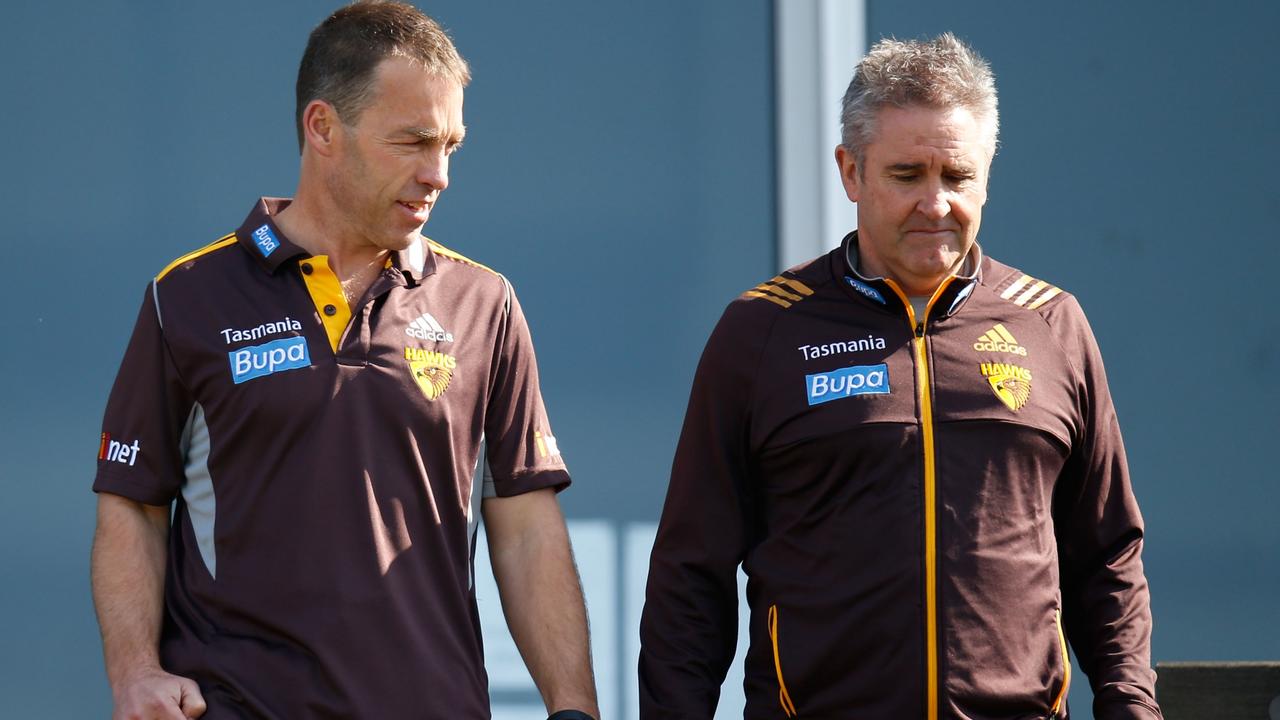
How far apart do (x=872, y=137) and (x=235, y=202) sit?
5.29 ft

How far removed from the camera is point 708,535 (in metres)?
2.47

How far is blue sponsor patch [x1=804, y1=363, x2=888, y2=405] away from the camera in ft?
7.74

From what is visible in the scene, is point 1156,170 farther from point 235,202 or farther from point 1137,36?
point 235,202

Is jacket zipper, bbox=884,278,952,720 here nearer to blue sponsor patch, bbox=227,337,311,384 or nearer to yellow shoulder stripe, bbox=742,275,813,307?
yellow shoulder stripe, bbox=742,275,813,307

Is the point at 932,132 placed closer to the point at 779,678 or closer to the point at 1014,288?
the point at 1014,288

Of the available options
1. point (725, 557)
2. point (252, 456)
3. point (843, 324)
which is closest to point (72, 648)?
point (252, 456)

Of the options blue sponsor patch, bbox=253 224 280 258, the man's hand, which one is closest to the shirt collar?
blue sponsor patch, bbox=253 224 280 258

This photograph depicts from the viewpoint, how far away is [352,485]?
2.28 m

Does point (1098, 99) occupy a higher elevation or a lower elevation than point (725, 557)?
higher

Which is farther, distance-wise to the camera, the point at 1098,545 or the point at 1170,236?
the point at 1170,236

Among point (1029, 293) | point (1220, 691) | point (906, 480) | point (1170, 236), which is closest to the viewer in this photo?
point (906, 480)

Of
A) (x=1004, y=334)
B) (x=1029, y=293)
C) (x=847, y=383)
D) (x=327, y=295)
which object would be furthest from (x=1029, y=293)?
(x=327, y=295)

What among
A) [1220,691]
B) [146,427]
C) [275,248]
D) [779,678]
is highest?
[275,248]

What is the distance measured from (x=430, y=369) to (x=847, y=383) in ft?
2.10
